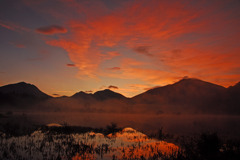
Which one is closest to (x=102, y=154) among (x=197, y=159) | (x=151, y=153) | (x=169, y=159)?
(x=151, y=153)

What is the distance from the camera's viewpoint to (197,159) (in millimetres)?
13094

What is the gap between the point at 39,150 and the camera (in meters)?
16.4

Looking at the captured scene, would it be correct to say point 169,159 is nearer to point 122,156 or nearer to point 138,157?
point 138,157

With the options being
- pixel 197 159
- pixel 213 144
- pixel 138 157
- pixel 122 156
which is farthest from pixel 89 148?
pixel 213 144

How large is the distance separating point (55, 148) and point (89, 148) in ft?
10.2

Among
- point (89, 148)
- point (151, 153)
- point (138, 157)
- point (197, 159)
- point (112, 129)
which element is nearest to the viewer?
point (197, 159)

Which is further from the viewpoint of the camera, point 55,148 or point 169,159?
point 55,148

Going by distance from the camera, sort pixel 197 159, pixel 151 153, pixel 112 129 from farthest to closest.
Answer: pixel 112 129
pixel 151 153
pixel 197 159

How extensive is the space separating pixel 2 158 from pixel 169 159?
38.6 ft

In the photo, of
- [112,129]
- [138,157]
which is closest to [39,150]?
[138,157]

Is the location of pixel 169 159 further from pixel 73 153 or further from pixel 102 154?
pixel 73 153

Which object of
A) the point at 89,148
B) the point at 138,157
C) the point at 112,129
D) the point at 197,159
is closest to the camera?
the point at 197,159

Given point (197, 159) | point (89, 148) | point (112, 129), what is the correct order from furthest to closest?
point (112, 129) < point (89, 148) < point (197, 159)

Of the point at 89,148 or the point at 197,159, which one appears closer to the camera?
the point at 197,159
